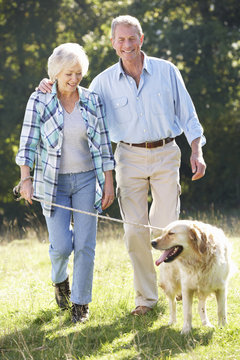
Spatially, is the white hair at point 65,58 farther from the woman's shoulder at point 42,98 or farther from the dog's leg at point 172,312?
the dog's leg at point 172,312

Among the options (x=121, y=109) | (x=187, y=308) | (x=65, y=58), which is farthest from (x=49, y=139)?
(x=187, y=308)

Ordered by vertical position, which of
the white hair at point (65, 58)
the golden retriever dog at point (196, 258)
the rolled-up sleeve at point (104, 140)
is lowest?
the golden retriever dog at point (196, 258)

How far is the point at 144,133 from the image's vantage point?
464 centimetres

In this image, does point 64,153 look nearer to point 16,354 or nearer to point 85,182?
point 85,182

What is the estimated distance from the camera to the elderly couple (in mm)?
4301

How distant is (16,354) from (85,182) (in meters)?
1.45

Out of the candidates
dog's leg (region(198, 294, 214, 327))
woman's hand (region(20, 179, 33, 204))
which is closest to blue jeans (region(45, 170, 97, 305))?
woman's hand (region(20, 179, 33, 204))

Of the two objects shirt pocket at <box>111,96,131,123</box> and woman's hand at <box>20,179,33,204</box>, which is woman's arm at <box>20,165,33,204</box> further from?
shirt pocket at <box>111,96,131,123</box>

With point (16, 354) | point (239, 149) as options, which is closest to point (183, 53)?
point (239, 149)

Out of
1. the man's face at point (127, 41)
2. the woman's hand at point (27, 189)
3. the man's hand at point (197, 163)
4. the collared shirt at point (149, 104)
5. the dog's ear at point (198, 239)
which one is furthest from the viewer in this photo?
the collared shirt at point (149, 104)

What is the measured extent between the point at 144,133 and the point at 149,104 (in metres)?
0.26

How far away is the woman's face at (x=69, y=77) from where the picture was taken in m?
4.21

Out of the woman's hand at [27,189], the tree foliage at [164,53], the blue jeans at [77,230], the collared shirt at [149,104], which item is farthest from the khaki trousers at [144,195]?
the tree foliage at [164,53]

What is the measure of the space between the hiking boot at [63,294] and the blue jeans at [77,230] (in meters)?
0.27
